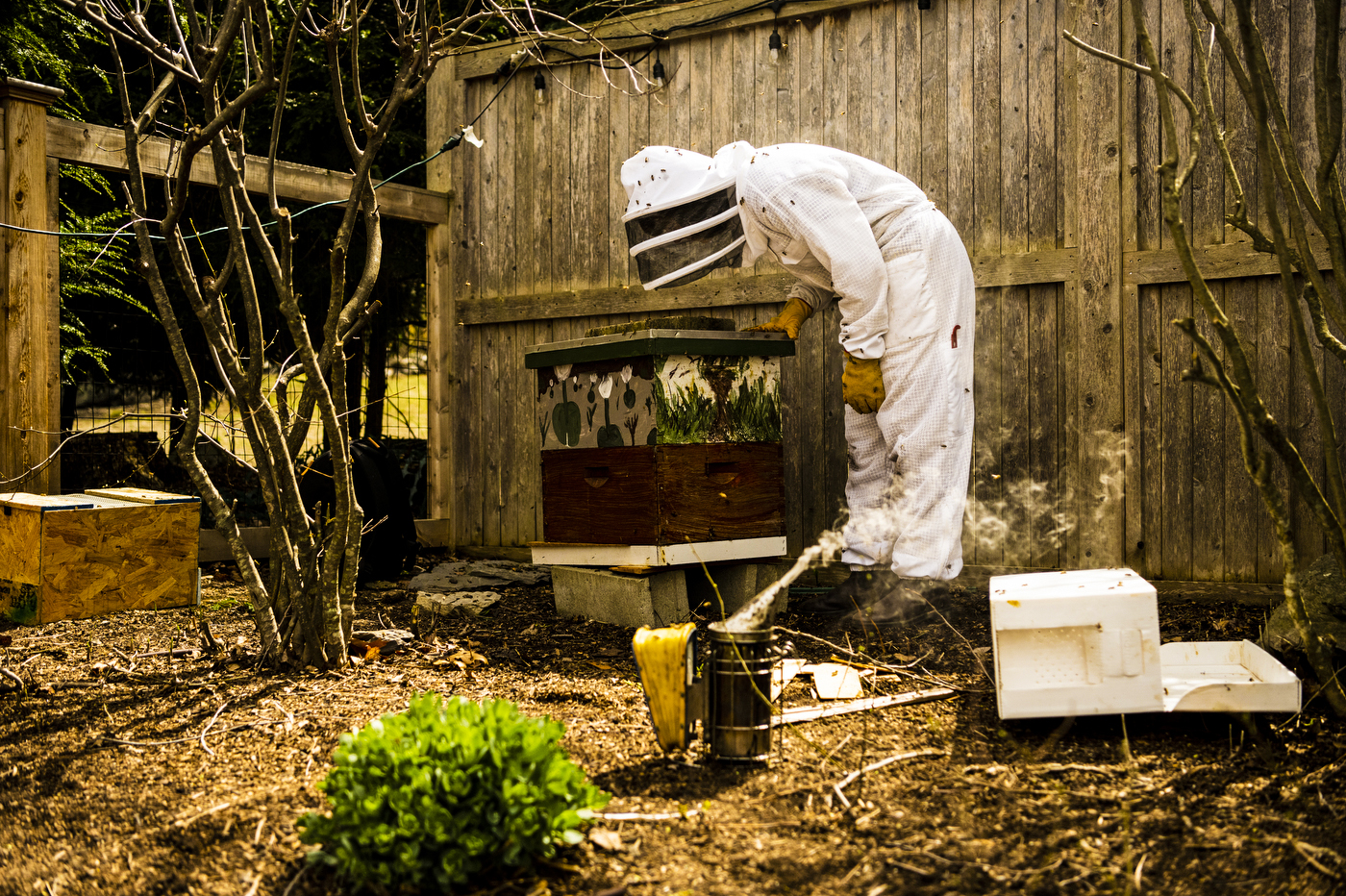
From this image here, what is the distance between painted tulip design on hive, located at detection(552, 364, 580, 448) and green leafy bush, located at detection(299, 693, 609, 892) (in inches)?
84.3

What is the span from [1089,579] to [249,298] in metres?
2.48

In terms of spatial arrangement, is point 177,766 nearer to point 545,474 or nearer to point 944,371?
point 545,474

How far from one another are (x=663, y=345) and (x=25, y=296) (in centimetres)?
269

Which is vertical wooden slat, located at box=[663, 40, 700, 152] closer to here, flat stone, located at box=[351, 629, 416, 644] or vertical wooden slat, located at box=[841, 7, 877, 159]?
vertical wooden slat, located at box=[841, 7, 877, 159]

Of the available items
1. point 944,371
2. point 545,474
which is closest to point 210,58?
point 545,474

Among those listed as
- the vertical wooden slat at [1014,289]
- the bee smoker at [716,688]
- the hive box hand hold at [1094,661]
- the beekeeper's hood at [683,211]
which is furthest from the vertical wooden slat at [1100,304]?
the bee smoker at [716,688]

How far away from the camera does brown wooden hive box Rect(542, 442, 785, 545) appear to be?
3.59 meters

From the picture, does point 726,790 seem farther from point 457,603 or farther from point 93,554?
point 93,554

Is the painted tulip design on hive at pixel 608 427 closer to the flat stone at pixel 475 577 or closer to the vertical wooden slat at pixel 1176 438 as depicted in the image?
the flat stone at pixel 475 577

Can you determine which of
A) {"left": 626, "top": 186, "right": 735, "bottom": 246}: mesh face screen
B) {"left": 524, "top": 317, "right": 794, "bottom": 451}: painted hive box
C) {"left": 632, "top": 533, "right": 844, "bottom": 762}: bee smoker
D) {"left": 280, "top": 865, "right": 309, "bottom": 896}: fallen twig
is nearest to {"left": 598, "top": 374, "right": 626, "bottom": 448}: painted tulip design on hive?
{"left": 524, "top": 317, "right": 794, "bottom": 451}: painted hive box

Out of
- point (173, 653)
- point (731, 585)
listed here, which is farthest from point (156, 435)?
point (731, 585)

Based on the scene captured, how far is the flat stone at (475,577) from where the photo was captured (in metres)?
4.70

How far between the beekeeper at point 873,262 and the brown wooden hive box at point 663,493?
48cm

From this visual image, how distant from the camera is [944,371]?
363cm
